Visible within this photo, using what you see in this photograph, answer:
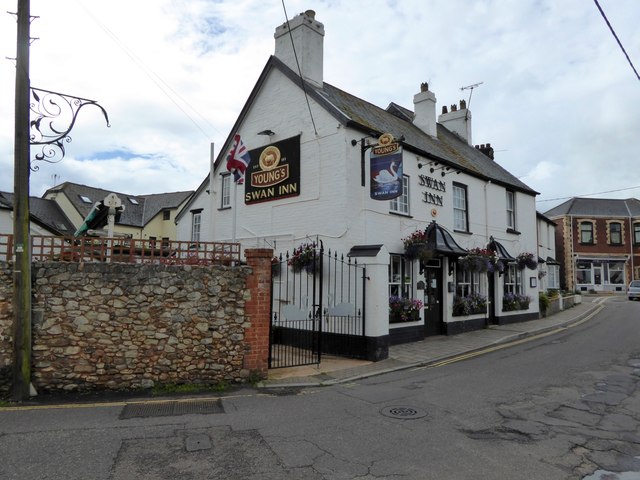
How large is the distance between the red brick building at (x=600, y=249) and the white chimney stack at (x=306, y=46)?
1526 inches

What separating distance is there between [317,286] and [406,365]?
3515 millimetres

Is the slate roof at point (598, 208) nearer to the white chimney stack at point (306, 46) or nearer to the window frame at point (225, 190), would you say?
the white chimney stack at point (306, 46)

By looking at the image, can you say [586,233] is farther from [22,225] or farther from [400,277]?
[22,225]

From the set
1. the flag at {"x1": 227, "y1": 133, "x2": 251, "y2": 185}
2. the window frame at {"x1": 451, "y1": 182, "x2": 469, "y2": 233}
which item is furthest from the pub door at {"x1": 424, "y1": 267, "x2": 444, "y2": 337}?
the flag at {"x1": 227, "y1": 133, "x2": 251, "y2": 185}

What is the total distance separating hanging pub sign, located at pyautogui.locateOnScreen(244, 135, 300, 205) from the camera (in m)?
13.9

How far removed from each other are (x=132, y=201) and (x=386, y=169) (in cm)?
4230

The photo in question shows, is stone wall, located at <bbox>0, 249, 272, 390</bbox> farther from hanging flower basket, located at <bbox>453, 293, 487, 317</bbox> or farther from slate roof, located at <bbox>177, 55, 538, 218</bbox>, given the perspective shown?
hanging flower basket, located at <bbox>453, 293, 487, 317</bbox>

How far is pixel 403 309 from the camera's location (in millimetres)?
13109

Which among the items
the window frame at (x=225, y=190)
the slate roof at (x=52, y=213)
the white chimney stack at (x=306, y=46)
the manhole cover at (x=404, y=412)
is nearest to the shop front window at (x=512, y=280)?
the white chimney stack at (x=306, y=46)

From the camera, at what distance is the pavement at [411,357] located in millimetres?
8922

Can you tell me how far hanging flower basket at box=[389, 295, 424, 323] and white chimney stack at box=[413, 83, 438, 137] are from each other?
861 centimetres

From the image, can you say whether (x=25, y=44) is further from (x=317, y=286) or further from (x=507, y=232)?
(x=507, y=232)

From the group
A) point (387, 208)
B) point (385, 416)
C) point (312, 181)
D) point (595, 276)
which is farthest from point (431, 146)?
point (595, 276)

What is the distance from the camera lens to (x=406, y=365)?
10477mm
